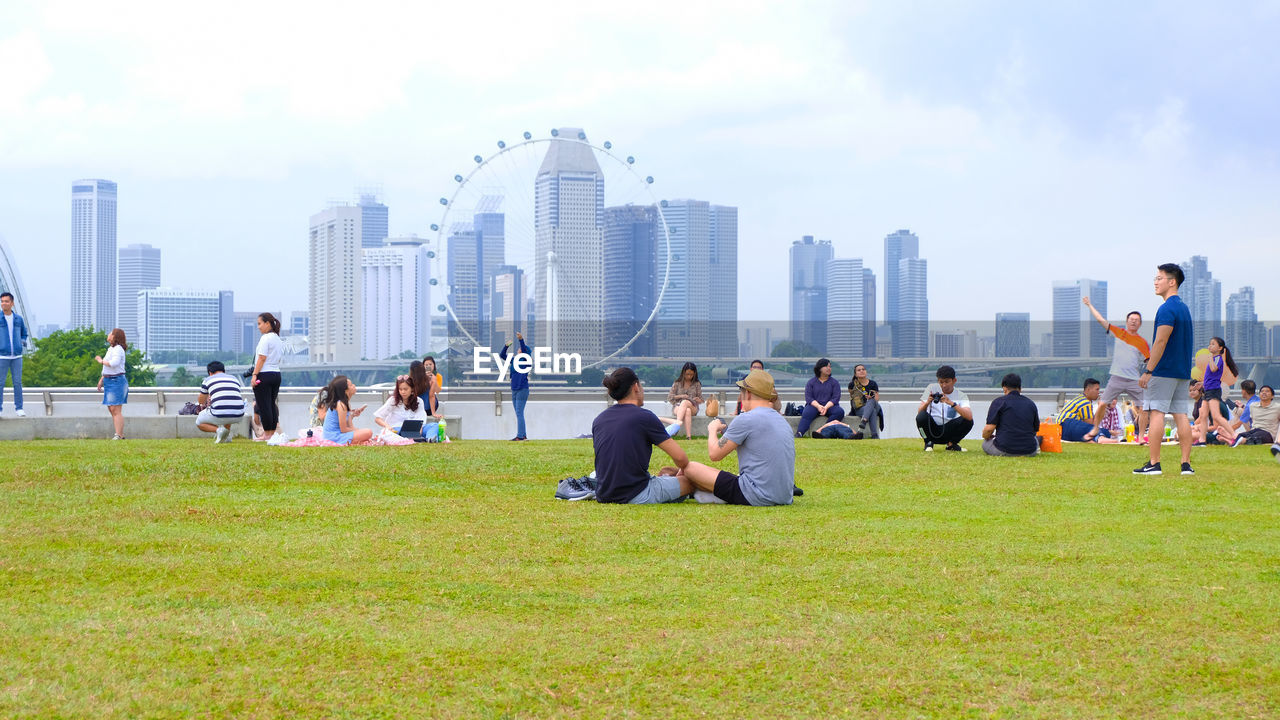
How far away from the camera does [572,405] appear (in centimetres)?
2259

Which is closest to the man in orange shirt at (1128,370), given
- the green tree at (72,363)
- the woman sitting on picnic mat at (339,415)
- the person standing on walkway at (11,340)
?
the woman sitting on picnic mat at (339,415)

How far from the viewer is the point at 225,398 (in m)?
13.4

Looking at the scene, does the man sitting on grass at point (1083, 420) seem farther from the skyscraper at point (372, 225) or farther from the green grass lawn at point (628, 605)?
the skyscraper at point (372, 225)

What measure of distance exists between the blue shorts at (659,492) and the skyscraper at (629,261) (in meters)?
44.5

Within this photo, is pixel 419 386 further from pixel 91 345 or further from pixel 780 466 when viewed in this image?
pixel 91 345

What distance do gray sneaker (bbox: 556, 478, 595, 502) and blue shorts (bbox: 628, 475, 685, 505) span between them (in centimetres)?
38

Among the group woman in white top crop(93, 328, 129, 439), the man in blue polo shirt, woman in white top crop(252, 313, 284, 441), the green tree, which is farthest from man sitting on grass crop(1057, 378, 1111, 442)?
the green tree

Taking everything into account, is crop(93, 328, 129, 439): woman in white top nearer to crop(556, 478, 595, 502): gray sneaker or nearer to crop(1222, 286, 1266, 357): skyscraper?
crop(556, 478, 595, 502): gray sneaker

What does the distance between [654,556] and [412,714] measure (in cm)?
244

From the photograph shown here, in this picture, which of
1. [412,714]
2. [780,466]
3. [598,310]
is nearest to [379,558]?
[412,714]

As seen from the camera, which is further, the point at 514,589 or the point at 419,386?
the point at 419,386

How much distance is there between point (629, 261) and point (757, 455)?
51715 mm

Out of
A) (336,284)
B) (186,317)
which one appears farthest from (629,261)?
(186,317)

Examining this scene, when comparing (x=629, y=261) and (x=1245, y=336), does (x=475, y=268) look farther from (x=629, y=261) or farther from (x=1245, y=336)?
(x=1245, y=336)
